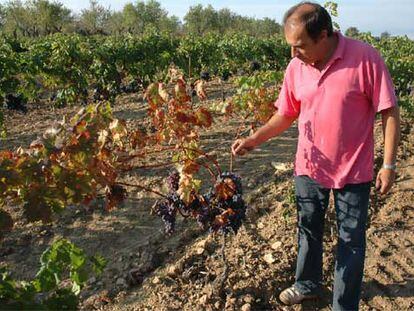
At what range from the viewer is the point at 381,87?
243 cm

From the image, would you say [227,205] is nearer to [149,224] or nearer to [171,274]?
[171,274]

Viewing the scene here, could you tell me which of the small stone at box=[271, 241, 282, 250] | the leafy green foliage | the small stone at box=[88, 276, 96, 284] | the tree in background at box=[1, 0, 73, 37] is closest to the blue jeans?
the small stone at box=[271, 241, 282, 250]

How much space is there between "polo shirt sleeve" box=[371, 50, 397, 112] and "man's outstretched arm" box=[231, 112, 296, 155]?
60 centimetres

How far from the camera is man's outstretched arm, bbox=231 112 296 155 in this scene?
294 centimetres

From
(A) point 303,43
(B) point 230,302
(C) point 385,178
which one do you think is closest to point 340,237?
(C) point 385,178

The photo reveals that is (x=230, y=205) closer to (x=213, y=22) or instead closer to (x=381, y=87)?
(x=381, y=87)

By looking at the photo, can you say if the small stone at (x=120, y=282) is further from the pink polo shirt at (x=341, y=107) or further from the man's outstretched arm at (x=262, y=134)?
the pink polo shirt at (x=341, y=107)

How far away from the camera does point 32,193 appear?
2023mm

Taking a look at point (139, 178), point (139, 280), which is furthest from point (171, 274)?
point (139, 178)

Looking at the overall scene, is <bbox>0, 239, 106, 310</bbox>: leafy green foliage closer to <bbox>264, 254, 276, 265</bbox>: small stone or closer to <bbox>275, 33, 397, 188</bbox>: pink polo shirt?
<bbox>275, 33, 397, 188</bbox>: pink polo shirt

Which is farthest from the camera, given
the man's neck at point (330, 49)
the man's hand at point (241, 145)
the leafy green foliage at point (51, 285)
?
the man's hand at point (241, 145)

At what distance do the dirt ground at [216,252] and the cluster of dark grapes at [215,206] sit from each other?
0.54 meters

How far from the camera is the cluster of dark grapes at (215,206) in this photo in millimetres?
2922

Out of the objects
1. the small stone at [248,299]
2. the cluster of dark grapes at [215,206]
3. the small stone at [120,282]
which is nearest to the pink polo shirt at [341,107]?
the cluster of dark grapes at [215,206]
